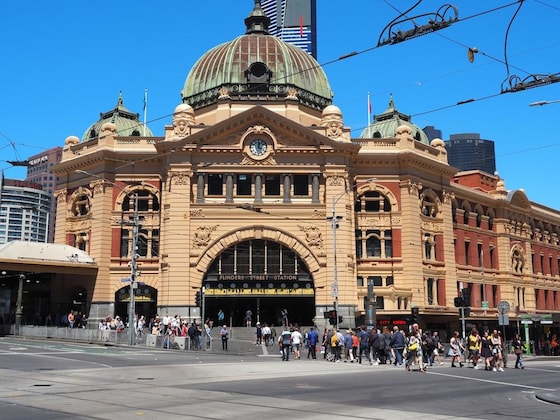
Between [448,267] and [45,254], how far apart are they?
117 ft

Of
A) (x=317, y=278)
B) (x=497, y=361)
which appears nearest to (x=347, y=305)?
(x=317, y=278)

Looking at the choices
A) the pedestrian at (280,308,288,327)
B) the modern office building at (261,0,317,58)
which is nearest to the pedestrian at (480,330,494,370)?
the pedestrian at (280,308,288,327)

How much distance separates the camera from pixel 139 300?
2217 inches

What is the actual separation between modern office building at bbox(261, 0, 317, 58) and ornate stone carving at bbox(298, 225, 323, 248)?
7932cm

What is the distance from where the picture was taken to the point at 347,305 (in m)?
53.5

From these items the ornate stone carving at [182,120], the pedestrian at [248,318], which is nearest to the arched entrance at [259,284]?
the pedestrian at [248,318]

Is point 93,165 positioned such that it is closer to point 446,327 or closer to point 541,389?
point 446,327

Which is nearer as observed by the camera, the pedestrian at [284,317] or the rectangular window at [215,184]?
the pedestrian at [284,317]

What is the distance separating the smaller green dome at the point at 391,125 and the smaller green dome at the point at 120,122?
23328 mm

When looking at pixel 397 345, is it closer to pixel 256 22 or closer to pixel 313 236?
pixel 313 236

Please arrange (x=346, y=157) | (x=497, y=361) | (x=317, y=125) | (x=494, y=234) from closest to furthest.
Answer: (x=497, y=361) < (x=346, y=157) < (x=317, y=125) < (x=494, y=234)

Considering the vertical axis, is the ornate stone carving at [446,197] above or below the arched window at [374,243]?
above

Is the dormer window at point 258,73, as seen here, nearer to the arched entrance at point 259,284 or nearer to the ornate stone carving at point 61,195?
the arched entrance at point 259,284

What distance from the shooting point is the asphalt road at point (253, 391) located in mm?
14144
